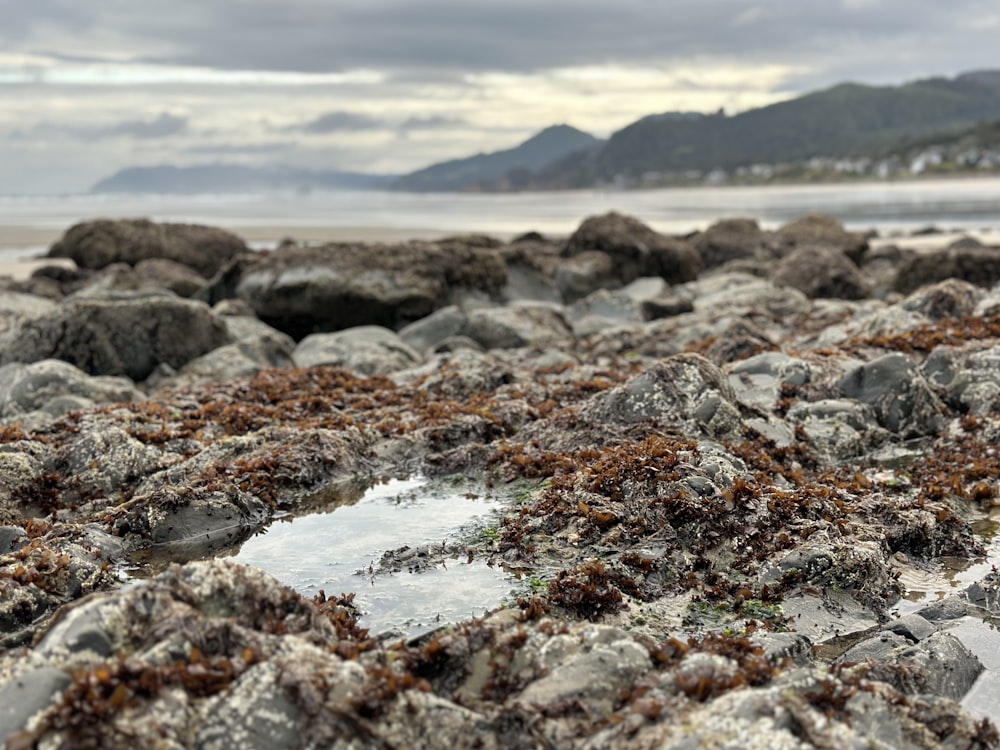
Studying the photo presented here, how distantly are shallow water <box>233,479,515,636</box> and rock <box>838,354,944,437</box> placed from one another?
4480 mm

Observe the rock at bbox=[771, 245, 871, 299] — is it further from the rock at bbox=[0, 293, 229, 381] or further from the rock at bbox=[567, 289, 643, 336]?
the rock at bbox=[0, 293, 229, 381]

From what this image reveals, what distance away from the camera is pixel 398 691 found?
3.74 m

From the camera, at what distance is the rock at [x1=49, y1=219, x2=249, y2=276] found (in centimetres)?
2812

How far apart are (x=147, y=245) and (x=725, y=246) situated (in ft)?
61.1

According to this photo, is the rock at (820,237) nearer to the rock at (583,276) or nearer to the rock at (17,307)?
the rock at (583,276)

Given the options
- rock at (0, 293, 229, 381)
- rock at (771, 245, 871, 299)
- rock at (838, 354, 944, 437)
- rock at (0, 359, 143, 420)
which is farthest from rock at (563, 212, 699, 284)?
rock at (0, 359, 143, 420)

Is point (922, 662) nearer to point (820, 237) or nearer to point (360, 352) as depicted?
point (360, 352)

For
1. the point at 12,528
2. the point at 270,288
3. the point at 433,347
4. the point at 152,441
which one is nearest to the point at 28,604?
the point at 12,528

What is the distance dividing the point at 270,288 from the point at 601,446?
1125cm

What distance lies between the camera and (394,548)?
6.36 metres

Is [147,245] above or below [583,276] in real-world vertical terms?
above

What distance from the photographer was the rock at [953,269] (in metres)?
20.8

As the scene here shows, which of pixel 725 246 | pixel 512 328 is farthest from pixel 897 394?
pixel 725 246

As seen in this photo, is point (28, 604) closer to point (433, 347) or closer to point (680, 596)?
point (680, 596)
